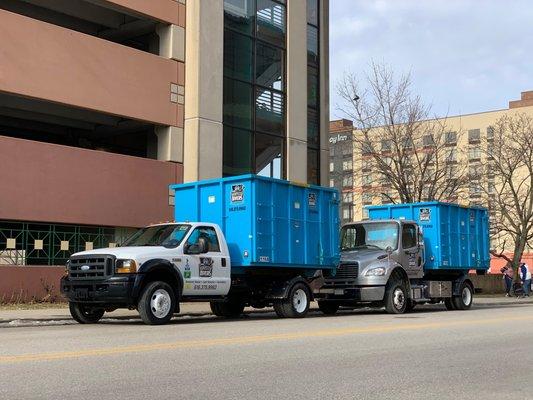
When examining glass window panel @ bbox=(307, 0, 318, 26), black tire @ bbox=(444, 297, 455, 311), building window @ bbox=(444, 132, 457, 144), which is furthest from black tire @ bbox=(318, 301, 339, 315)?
building window @ bbox=(444, 132, 457, 144)

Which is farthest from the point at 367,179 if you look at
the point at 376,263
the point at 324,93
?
the point at 376,263

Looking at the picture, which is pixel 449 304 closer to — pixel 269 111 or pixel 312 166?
pixel 312 166

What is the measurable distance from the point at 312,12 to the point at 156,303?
19853 mm

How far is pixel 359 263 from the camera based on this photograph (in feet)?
59.5

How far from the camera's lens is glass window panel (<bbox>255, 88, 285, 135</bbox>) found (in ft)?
88.1

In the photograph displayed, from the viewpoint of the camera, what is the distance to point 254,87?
2672 centimetres

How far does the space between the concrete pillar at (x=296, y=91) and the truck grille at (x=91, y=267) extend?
1450 centimetres

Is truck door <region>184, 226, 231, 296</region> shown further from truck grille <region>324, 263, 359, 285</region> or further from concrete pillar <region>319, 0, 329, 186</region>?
concrete pillar <region>319, 0, 329, 186</region>

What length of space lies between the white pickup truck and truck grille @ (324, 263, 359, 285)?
62.3 inches

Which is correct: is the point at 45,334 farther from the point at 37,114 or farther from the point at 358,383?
the point at 37,114

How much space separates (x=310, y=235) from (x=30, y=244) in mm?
8582

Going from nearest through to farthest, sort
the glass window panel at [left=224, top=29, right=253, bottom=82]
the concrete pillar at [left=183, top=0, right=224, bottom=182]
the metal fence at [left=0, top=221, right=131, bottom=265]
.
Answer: the metal fence at [left=0, top=221, right=131, bottom=265] → the concrete pillar at [left=183, top=0, right=224, bottom=182] → the glass window panel at [left=224, top=29, right=253, bottom=82]

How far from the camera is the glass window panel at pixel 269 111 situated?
26.9 meters

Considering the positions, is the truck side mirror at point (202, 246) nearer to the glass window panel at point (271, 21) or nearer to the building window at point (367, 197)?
the glass window panel at point (271, 21)
